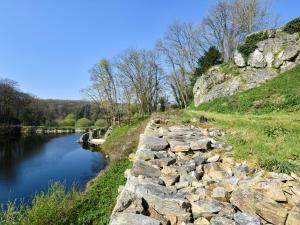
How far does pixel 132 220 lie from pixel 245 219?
5.17 feet

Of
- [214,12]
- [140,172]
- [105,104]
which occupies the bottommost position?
[140,172]

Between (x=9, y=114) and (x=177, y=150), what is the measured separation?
2536 inches

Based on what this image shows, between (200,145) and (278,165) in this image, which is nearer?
(278,165)

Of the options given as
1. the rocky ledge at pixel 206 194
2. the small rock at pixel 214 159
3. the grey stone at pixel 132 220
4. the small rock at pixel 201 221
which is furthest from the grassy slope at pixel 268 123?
the grey stone at pixel 132 220

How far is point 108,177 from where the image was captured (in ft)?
33.6

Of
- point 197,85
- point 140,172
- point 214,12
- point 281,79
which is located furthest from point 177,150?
point 214,12

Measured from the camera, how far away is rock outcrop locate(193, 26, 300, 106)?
20.5m

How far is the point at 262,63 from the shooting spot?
70.7ft

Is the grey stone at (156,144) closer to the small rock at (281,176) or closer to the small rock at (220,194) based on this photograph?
the small rock at (220,194)

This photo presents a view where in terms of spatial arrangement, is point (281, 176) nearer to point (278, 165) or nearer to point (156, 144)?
point (278, 165)

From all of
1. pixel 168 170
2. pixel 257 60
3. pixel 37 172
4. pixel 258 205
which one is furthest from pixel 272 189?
pixel 257 60

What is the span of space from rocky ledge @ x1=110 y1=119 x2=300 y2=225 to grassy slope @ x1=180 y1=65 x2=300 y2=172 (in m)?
0.52

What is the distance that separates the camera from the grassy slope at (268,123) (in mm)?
5583

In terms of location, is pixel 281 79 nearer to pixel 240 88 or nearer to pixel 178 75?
pixel 240 88
